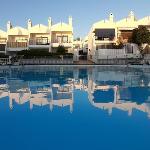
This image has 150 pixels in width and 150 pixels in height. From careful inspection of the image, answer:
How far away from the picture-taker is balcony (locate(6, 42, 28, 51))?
137ft

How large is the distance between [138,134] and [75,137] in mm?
1368

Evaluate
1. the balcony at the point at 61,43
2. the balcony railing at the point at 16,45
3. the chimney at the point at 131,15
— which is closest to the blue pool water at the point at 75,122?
the balcony at the point at 61,43

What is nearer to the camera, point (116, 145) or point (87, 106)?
point (116, 145)

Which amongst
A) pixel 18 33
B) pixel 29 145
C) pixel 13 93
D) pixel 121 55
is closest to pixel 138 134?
pixel 29 145

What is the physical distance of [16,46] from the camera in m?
42.0

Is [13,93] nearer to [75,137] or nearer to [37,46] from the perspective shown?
[75,137]

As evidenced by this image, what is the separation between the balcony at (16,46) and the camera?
137ft

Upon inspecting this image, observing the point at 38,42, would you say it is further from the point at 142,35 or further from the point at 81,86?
the point at 81,86

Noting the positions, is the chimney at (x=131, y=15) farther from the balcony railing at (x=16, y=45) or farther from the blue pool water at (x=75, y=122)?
the blue pool water at (x=75, y=122)

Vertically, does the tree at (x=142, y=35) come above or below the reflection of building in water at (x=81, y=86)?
above

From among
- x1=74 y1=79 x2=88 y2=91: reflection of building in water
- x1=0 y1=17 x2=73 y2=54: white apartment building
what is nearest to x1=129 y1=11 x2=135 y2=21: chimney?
x1=0 y1=17 x2=73 y2=54: white apartment building

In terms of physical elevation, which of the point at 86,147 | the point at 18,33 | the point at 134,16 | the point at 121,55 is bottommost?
the point at 86,147

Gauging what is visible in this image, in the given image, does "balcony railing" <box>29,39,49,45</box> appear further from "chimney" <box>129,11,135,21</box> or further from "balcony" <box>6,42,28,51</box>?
"chimney" <box>129,11,135,21</box>

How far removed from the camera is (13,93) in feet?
42.4
